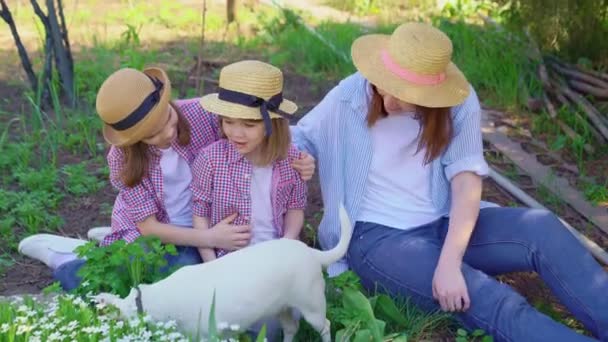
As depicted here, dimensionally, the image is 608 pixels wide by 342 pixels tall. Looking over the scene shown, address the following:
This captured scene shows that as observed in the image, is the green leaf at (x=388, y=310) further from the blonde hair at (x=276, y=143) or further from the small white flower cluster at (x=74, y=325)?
the small white flower cluster at (x=74, y=325)

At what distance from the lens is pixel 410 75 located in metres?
3.34

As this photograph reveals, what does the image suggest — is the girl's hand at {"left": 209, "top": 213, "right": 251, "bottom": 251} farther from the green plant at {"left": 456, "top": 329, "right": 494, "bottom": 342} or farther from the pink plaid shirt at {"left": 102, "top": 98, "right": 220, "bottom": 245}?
the green plant at {"left": 456, "top": 329, "right": 494, "bottom": 342}

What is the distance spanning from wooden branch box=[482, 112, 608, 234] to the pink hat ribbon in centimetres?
153

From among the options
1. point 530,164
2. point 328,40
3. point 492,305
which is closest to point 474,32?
point 328,40

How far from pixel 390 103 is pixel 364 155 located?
0.85ft

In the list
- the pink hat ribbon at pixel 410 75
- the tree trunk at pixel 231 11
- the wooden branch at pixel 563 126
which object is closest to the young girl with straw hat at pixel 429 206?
the pink hat ribbon at pixel 410 75

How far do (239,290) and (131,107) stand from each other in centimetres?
81

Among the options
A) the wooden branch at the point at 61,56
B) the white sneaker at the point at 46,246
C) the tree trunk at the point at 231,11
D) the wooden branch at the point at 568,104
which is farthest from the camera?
the tree trunk at the point at 231,11

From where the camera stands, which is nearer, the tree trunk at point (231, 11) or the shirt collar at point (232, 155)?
the shirt collar at point (232, 155)

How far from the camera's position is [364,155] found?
3.62 meters

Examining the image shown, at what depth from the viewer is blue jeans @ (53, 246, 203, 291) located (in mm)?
3533

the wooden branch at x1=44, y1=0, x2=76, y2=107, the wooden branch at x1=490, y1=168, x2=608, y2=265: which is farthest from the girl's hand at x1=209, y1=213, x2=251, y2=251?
the wooden branch at x1=44, y1=0, x2=76, y2=107

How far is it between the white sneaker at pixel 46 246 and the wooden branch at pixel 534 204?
2.08 metres

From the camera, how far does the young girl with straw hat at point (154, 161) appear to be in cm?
329
